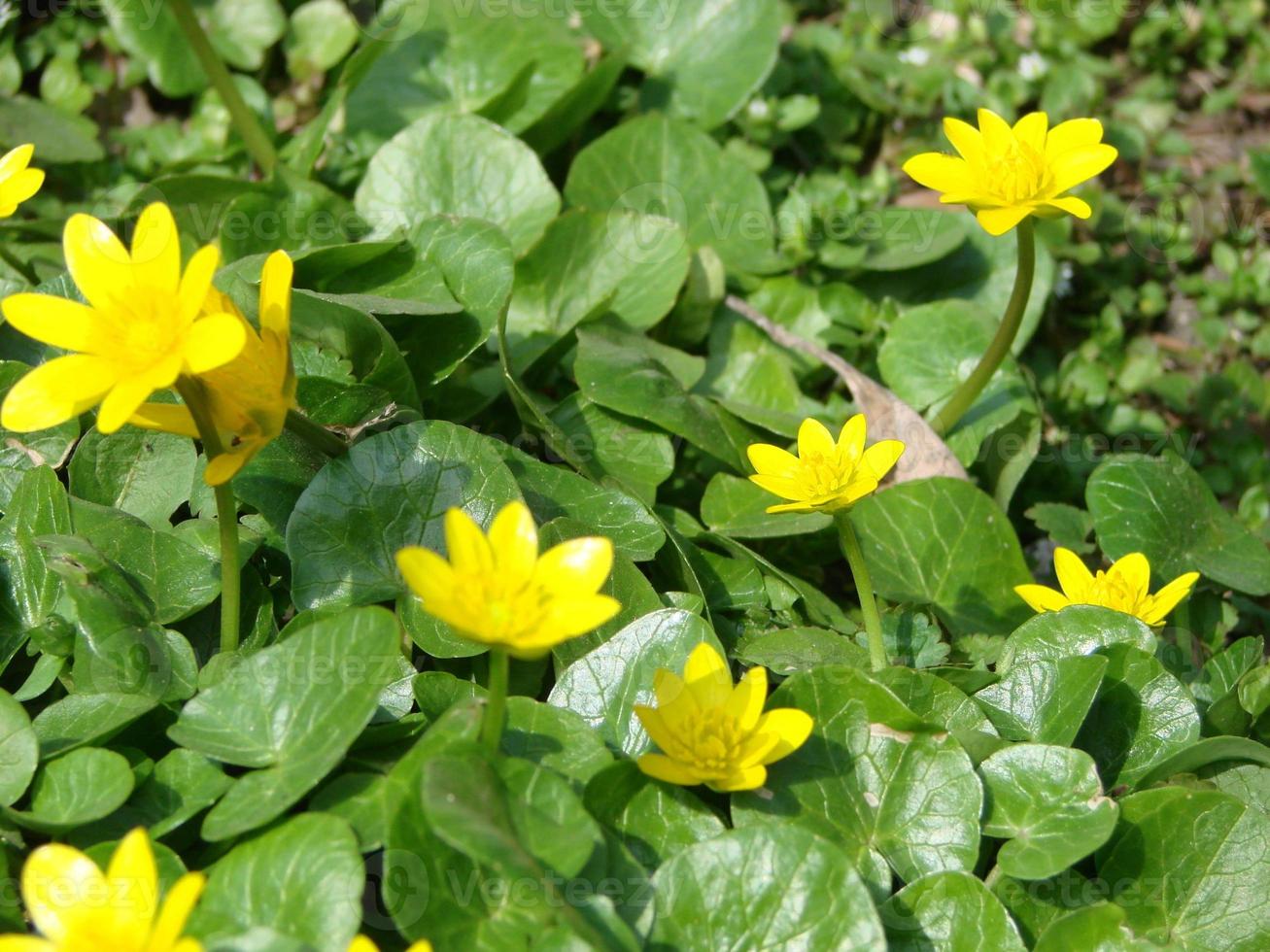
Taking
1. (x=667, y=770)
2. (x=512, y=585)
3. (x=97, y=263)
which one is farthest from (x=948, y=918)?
(x=97, y=263)

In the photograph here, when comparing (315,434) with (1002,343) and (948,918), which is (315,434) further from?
(1002,343)

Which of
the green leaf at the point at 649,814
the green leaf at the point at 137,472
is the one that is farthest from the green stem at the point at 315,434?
the green leaf at the point at 649,814

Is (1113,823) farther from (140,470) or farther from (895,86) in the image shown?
(895,86)

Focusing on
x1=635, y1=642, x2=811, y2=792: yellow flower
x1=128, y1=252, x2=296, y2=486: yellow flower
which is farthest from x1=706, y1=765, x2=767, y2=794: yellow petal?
x1=128, y1=252, x2=296, y2=486: yellow flower

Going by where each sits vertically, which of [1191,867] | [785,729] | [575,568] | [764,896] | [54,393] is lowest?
[1191,867]

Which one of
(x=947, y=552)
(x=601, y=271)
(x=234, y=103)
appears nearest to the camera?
(x=947, y=552)
